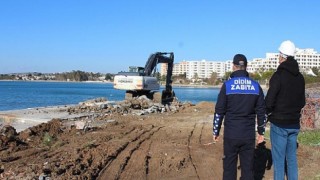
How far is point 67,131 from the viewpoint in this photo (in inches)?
625

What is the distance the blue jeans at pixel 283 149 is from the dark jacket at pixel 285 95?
150 mm

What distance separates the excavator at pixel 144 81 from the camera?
3194 cm

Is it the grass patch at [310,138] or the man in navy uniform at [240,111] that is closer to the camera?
the man in navy uniform at [240,111]

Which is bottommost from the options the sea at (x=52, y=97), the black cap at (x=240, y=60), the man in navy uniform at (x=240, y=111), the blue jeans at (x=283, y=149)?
the sea at (x=52, y=97)

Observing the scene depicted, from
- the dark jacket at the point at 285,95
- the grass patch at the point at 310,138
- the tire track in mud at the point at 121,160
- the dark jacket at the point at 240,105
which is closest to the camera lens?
the dark jacket at the point at 240,105

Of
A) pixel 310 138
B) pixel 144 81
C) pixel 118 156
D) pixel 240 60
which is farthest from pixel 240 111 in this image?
pixel 144 81

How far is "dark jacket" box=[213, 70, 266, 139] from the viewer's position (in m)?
6.43

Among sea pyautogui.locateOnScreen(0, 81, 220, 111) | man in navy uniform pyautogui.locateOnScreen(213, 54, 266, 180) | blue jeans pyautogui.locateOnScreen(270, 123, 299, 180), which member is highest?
man in navy uniform pyautogui.locateOnScreen(213, 54, 266, 180)

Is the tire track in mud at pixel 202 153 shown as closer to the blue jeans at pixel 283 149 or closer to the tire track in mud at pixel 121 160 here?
the tire track in mud at pixel 121 160

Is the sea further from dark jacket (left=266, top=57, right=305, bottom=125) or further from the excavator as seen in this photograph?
dark jacket (left=266, top=57, right=305, bottom=125)

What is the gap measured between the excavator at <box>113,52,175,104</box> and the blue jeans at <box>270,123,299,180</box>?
25.0m

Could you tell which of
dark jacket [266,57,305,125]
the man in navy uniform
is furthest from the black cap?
dark jacket [266,57,305,125]

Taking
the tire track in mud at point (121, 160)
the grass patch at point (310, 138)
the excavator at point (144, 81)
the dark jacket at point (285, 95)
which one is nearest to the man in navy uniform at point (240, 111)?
the dark jacket at point (285, 95)

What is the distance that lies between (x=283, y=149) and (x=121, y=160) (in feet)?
13.9
